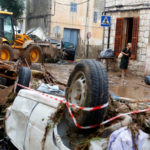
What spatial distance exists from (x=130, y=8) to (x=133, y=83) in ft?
14.9

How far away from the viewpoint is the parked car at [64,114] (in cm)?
287

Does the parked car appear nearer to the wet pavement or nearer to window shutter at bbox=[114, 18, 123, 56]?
the wet pavement

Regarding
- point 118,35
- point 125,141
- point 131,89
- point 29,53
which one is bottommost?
point 131,89

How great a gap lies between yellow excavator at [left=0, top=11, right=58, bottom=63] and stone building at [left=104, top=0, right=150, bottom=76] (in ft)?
12.9

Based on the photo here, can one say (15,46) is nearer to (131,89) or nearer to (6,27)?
(6,27)

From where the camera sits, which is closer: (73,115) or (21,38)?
(73,115)

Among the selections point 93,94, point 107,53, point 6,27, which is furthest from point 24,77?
point 107,53

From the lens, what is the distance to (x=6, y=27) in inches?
601

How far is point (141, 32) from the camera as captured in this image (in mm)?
14445

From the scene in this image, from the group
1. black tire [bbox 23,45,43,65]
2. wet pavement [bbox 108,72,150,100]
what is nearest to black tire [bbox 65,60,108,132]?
wet pavement [bbox 108,72,150,100]

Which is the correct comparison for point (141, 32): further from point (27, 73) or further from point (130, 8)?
point (27, 73)

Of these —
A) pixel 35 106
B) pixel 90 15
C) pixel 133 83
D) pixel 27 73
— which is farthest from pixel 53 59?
pixel 35 106

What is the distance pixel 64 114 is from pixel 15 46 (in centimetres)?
1325

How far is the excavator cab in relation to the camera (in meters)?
15.1
